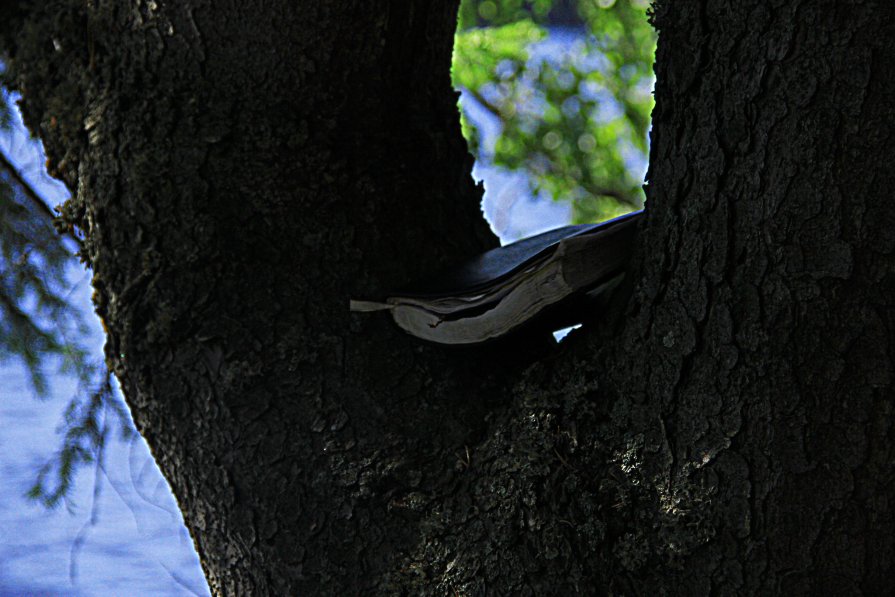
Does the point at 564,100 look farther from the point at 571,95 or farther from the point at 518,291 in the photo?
the point at 518,291

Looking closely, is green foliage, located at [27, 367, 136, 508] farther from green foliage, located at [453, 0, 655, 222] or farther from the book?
green foliage, located at [453, 0, 655, 222]

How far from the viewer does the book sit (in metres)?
1.01

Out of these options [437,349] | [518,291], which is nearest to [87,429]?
[437,349]

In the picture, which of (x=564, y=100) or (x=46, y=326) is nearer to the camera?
(x=46, y=326)

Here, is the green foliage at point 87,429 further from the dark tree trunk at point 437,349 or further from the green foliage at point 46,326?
the dark tree trunk at point 437,349

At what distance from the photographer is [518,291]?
1033 mm

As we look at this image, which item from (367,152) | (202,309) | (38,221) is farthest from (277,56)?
(38,221)

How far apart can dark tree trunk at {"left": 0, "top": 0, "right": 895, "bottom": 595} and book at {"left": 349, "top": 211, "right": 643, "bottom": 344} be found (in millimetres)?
37

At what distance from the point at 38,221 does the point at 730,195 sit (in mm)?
1763

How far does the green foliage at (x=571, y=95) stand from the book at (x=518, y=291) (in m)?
2.88

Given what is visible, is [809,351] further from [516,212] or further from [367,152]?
[516,212]

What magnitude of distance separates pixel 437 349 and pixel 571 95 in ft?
10.4

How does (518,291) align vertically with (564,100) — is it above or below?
below

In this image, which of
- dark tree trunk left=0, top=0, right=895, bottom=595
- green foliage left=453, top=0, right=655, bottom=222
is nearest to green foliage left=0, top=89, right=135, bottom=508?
dark tree trunk left=0, top=0, right=895, bottom=595
